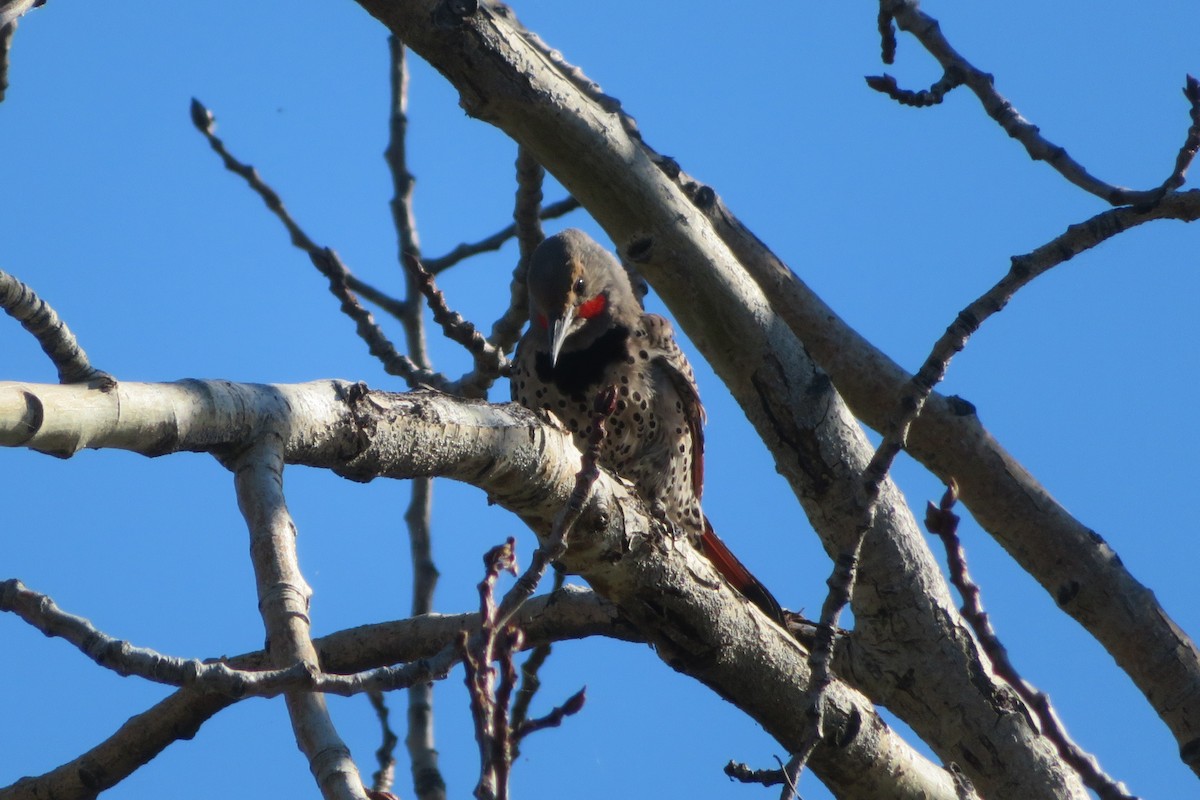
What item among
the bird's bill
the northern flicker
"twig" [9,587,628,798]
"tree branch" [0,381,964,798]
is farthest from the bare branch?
the northern flicker

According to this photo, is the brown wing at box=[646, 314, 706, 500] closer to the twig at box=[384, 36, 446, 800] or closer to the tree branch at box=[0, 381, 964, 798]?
the twig at box=[384, 36, 446, 800]

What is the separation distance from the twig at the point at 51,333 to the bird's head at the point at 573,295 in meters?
2.96

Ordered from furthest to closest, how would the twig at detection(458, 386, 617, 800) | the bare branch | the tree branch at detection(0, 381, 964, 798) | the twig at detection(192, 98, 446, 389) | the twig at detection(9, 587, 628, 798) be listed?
the twig at detection(192, 98, 446, 389), the twig at detection(9, 587, 628, 798), the tree branch at detection(0, 381, 964, 798), the bare branch, the twig at detection(458, 386, 617, 800)

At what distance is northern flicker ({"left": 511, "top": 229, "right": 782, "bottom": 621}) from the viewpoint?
5.11 metres

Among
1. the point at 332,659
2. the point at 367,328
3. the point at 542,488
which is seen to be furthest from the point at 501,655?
the point at 367,328

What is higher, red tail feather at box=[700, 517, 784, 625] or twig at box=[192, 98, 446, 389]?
twig at box=[192, 98, 446, 389]

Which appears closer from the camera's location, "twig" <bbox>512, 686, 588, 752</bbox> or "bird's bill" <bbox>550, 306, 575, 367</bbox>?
"twig" <bbox>512, 686, 588, 752</bbox>

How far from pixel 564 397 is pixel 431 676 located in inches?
116

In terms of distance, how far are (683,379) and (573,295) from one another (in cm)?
56

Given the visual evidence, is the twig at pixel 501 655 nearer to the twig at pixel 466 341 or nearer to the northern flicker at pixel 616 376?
the twig at pixel 466 341

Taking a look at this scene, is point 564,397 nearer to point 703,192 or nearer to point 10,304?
point 703,192

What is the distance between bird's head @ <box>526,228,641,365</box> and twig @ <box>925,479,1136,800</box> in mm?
2439

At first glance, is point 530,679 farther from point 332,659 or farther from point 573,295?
point 573,295

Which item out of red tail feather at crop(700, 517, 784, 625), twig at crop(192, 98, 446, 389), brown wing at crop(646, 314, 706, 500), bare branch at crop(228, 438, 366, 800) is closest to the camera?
bare branch at crop(228, 438, 366, 800)
